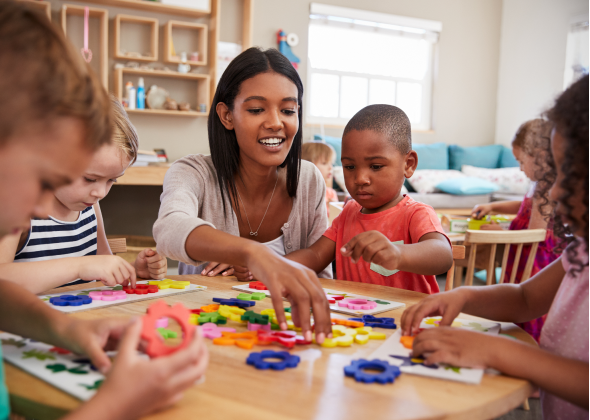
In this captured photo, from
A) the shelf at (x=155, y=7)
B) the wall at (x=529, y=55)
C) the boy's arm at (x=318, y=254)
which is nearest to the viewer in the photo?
the boy's arm at (x=318, y=254)

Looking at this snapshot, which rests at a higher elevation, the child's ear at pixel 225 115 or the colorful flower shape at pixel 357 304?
the child's ear at pixel 225 115

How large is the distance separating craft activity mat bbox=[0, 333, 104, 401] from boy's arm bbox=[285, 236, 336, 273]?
2.73ft

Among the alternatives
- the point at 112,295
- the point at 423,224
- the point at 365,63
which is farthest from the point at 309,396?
the point at 365,63

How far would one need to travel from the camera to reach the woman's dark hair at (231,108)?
157 cm

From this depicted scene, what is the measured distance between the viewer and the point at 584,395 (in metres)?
0.67

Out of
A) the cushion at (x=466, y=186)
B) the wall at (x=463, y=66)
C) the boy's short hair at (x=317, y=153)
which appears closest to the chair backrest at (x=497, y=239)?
the boy's short hair at (x=317, y=153)

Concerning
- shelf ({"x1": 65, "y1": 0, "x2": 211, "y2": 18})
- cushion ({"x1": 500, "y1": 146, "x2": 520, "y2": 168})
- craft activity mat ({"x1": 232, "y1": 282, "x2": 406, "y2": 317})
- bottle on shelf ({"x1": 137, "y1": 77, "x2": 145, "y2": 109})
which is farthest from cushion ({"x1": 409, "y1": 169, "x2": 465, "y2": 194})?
craft activity mat ({"x1": 232, "y1": 282, "x2": 406, "y2": 317})

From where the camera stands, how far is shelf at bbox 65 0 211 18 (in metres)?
4.03

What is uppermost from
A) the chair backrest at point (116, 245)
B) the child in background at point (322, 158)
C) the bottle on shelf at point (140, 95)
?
the bottle on shelf at point (140, 95)

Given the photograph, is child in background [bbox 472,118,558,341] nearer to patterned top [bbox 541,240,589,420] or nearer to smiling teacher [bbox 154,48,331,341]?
smiling teacher [bbox 154,48,331,341]

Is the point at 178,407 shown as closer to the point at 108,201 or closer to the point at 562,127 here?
the point at 562,127

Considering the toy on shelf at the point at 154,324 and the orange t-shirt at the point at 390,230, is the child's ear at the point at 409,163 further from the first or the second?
the toy on shelf at the point at 154,324

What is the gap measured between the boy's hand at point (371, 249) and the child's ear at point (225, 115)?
741mm

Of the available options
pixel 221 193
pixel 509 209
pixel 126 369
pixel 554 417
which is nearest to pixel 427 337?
pixel 554 417
